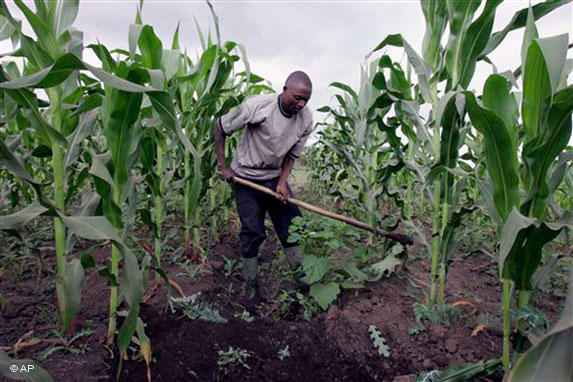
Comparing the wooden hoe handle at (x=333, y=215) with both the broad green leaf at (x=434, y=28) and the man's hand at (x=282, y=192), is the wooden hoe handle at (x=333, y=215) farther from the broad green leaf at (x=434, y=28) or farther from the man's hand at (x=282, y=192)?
the broad green leaf at (x=434, y=28)

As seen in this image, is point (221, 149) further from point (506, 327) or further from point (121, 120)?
point (506, 327)

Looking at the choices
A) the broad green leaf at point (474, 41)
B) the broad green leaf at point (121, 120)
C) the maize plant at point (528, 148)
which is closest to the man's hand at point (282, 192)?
the broad green leaf at point (121, 120)

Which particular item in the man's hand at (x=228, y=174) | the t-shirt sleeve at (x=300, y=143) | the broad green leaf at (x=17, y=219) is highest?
the t-shirt sleeve at (x=300, y=143)

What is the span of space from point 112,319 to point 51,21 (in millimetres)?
1601

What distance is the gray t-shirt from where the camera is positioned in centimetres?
299

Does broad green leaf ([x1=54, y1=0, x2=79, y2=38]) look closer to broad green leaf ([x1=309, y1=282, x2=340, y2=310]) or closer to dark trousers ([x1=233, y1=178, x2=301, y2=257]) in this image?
dark trousers ([x1=233, y1=178, x2=301, y2=257])

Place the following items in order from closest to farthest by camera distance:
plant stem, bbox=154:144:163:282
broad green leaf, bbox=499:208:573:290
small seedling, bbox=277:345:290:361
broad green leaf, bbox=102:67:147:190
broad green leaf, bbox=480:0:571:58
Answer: broad green leaf, bbox=499:208:573:290 → broad green leaf, bbox=102:67:147:190 → broad green leaf, bbox=480:0:571:58 → small seedling, bbox=277:345:290:361 → plant stem, bbox=154:144:163:282

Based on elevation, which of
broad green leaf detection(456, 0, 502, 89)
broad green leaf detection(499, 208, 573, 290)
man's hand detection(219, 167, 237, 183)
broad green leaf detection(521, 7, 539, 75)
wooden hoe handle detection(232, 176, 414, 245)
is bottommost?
wooden hoe handle detection(232, 176, 414, 245)

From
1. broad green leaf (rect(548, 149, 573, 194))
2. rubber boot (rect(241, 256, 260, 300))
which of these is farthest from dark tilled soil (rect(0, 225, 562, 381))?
broad green leaf (rect(548, 149, 573, 194))

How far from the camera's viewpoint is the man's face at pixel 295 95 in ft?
9.25

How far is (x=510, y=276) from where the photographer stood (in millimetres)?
1521

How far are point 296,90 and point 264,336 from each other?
→ 1857 mm

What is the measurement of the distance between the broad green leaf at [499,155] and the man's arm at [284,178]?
1.83 m

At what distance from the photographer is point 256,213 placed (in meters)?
3.14
